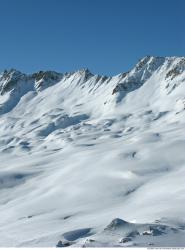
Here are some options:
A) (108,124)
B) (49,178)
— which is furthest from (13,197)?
(108,124)

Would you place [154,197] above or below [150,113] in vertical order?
below

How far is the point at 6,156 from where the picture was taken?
161250 millimetres

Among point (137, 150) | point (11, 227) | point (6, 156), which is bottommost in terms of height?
point (11, 227)

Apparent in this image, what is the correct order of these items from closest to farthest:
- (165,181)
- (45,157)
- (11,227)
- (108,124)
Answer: (11,227), (165,181), (45,157), (108,124)

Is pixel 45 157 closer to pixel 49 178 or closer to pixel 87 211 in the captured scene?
pixel 49 178

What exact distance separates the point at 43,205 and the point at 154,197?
62.2ft

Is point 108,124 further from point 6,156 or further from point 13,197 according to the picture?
point 13,197

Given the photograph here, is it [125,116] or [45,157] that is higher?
[125,116]

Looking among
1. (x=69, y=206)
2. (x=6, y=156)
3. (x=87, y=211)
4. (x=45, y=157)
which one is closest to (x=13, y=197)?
(x=69, y=206)

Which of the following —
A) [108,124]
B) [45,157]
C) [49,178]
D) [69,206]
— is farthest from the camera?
[108,124]

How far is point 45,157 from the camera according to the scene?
138m

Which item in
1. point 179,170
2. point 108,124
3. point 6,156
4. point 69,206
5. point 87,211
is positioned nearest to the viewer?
point 87,211

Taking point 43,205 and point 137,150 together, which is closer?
point 43,205

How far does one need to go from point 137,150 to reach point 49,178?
73.0 ft
